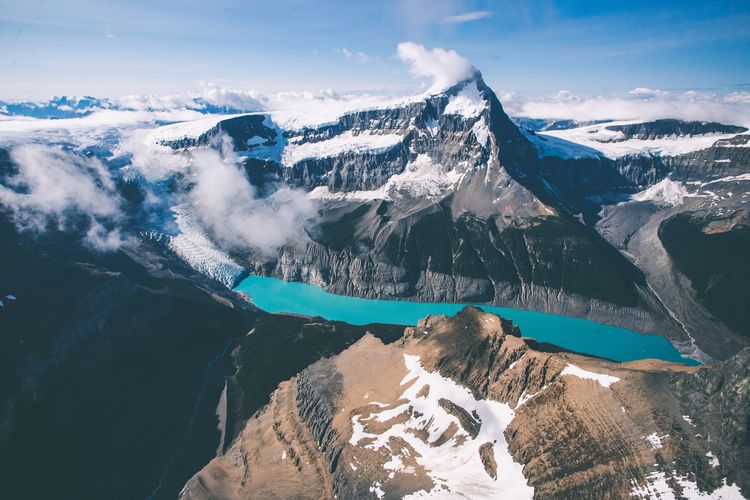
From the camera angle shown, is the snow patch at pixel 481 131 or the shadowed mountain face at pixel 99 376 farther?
the snow patch at pixel 481 131

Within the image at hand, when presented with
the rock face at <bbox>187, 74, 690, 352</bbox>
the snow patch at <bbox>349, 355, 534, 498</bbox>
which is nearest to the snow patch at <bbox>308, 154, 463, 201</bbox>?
the rock face at <bbox>187, 74, 690, 352</bbox>

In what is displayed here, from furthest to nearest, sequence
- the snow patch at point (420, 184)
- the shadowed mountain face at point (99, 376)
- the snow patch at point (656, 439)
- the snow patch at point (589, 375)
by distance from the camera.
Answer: the snow patch at point (420, 184) < the shadowed mountain face at point (99, 376) < the snow patch at point (589, 375) < the snow patch at point (656, 439)

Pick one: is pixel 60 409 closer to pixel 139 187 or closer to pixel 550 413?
pixel 550 413

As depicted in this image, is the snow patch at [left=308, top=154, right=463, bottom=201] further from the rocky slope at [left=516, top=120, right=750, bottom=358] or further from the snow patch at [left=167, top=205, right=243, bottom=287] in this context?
the snow patch at [left=167, top=205, right=243, bottom=287]

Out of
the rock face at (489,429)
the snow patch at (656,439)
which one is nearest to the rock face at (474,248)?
the rock face at (489,429)

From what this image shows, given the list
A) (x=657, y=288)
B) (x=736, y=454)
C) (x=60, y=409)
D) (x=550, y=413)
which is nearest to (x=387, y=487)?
(x=550, y=413)

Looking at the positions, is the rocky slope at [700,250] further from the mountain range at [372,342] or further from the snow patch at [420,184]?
the snow patch at [420,184]
